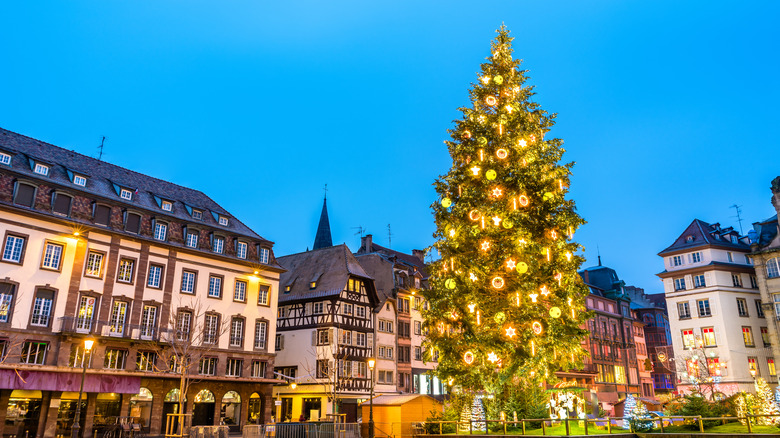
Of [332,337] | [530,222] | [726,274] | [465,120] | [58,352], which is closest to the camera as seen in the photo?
[530,222]

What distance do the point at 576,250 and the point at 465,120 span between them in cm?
725

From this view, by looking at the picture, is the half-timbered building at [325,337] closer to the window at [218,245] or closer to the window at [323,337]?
the window at [323,337]

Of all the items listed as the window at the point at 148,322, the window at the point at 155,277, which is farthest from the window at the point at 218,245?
the window at the point at 148,322

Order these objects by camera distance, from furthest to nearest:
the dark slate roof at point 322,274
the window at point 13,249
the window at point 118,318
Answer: the dark slate roof at point 322,274
the window at point 118,318
the window at point 13,249

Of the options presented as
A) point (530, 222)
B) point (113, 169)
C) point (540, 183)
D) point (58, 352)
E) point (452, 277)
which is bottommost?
point (58, 352)

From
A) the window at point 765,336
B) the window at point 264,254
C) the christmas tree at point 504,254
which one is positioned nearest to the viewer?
the christmas tree at point 504,254

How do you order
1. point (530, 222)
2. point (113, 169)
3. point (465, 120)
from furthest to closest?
point (113, 169) < point (465, 120) < point (530, 222)

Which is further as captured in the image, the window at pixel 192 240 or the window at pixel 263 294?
the window at pixel 263 294

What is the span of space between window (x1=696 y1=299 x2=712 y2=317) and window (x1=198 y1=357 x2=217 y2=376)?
44052mm

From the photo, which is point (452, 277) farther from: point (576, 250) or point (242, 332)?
point (242, 332)

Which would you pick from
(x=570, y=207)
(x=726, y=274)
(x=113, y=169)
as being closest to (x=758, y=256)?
(x=726, y=274)

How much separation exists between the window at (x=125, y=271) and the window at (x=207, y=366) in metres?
7.70

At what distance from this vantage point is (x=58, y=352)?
34.5m

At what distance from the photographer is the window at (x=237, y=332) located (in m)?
43.6
